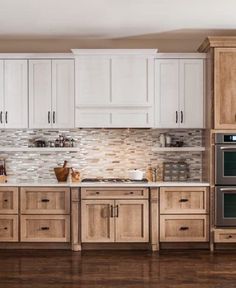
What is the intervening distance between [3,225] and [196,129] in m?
2.68

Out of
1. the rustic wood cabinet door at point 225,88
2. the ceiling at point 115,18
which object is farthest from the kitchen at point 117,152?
the ceiling at point 115,18

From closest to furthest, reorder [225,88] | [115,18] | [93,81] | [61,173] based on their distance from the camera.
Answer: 1. [115,18]
2. [225,88]
3. [93,81]
4. [61,173]

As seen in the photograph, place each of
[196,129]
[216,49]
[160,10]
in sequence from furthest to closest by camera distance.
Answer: [196,129]
[216,49]
[160,10]

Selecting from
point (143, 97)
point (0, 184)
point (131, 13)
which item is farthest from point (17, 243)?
point (131, 13)

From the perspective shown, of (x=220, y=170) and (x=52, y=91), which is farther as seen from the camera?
(x=52, y=91)

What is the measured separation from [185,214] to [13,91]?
8.39 ft

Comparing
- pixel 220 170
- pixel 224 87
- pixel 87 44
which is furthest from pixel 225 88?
pixel 87 44

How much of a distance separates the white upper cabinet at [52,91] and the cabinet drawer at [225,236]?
7.11 ft

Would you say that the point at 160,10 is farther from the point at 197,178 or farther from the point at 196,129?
the point at 197,178

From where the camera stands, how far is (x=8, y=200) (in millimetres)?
6090

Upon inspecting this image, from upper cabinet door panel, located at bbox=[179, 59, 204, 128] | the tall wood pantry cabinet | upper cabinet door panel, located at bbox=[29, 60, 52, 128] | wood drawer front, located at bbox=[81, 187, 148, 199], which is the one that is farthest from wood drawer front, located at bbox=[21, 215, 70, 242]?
the tall wood pantry cabinet

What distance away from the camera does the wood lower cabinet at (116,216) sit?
6.03 m

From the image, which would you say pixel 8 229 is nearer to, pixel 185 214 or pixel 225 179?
pixel 185 214

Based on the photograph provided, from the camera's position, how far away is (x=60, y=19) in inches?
218
